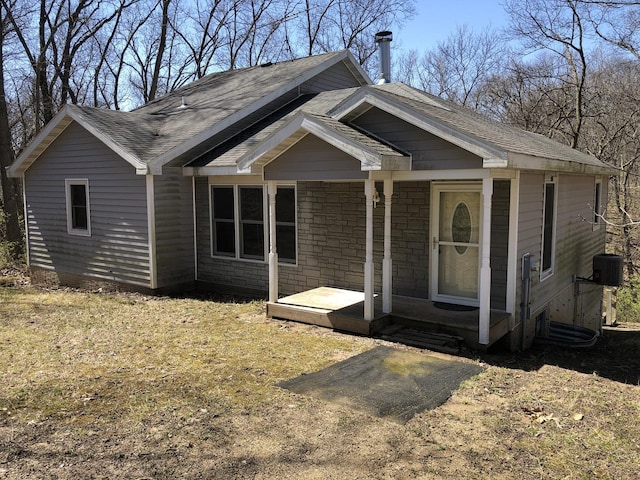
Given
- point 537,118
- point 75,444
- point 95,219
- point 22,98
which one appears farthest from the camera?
point 22,98

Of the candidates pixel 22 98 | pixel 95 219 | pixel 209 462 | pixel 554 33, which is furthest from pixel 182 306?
pixel 22 98

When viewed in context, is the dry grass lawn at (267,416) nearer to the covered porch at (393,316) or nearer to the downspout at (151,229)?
the covered porch at (393,316)

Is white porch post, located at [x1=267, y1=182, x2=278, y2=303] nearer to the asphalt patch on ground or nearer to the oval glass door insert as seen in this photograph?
the asphalt patch on ground

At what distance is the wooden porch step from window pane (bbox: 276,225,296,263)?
311 centimetres

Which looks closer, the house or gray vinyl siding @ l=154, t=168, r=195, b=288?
the house

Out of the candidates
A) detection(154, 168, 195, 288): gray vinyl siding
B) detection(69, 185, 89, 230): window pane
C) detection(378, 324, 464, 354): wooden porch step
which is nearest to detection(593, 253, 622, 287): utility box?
detection(378, 324, 464, 354): wooden porch step

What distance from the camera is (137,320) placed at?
30.2 feet

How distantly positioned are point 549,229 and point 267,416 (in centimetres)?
650

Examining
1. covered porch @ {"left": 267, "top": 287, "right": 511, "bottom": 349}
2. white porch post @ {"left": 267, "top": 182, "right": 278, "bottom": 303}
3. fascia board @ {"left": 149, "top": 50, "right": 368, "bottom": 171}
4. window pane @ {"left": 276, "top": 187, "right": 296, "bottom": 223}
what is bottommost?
covered porch @ {"left": 267, "top": 287, "right": 511, "bottom": 349}

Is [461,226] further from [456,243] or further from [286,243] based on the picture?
[286,243]

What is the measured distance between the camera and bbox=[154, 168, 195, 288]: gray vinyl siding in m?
10.9

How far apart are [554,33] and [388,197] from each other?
1769 centimetres

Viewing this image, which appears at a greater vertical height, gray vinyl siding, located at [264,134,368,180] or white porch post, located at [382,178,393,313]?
gray vinyl siding, located at [264,134,368,180]

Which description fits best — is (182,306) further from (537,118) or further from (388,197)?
→ (537,118)
